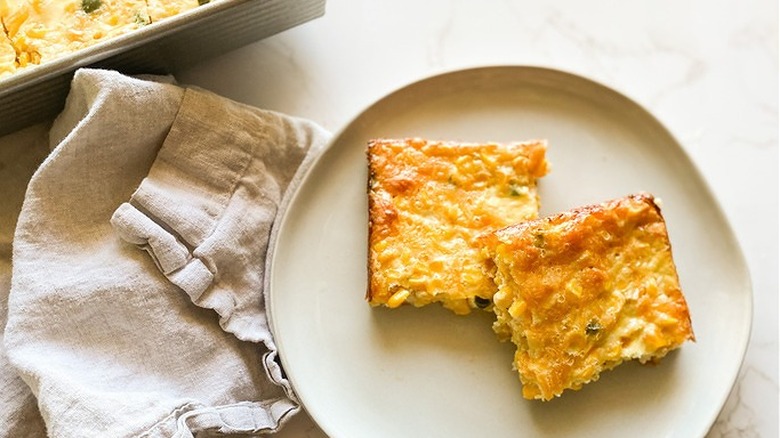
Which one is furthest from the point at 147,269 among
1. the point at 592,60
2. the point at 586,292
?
the point at 592,60

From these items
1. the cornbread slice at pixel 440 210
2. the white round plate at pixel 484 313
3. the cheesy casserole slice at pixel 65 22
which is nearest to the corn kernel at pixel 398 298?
the cornbread slice at pixel 440 210

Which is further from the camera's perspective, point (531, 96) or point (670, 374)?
point (531, 96)

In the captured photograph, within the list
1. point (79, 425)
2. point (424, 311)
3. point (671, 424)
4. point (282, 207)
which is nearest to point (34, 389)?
point (79, 425)

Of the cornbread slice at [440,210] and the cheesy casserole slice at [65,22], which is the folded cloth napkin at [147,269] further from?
the cornbread slice at [440,210]

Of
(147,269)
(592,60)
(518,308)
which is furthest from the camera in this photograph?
(592,60)

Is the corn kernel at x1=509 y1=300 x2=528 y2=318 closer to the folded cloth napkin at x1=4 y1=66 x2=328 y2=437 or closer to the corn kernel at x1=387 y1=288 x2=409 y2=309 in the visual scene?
the corn kernel at x1=387 y1=288 x2=409 y2=309

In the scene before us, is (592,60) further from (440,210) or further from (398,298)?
(398,298)

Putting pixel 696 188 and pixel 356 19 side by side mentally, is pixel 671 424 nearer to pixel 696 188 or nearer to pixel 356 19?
pixel 696 188
